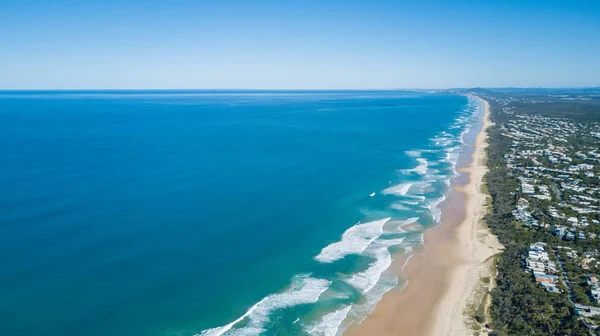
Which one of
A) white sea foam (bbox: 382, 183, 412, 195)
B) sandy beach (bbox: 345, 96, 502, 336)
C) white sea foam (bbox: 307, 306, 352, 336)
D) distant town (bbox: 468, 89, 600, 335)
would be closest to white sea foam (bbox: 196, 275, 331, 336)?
white sea foam (bbox: 307, 306, 352, 336)

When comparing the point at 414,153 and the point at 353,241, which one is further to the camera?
the point at 414,153

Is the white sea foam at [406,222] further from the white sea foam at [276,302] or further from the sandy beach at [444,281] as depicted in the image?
the white sea foam at [276,302]

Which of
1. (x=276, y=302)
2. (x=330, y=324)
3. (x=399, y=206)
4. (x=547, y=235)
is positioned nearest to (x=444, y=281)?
(x=330, y=324)

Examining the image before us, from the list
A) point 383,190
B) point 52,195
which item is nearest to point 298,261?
point 383,190

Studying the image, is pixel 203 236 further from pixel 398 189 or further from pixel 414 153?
pixel 414 153

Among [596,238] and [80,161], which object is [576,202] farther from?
[80,161]

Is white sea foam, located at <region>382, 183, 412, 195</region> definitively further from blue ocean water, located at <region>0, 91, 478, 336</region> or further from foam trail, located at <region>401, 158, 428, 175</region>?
foam trail, located at <region>401, 158, 428, 175</region>
